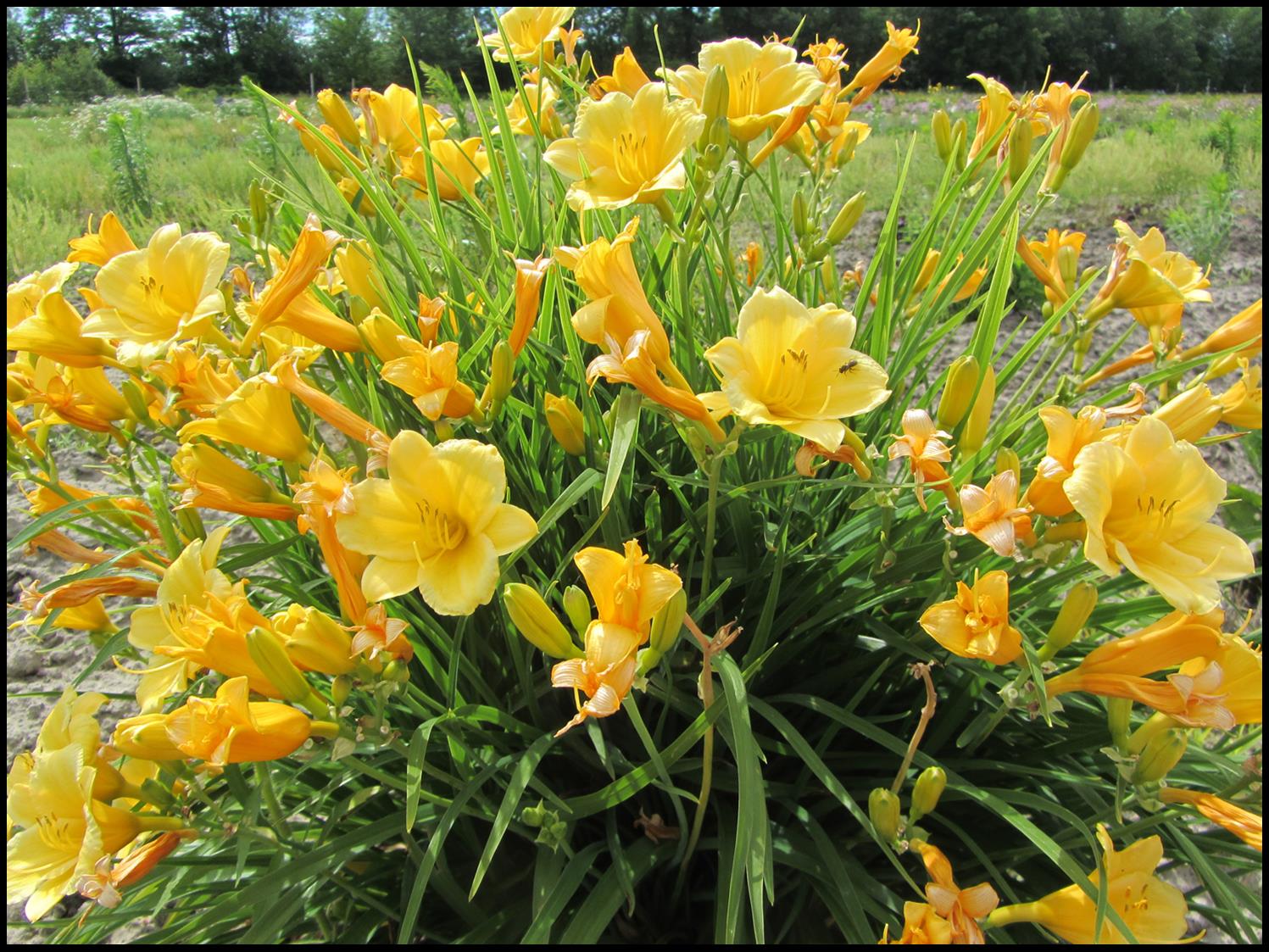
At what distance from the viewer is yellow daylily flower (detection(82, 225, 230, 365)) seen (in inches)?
41.7

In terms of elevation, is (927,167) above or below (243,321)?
below

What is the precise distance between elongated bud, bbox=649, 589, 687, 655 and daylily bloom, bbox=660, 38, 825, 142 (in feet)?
2.23

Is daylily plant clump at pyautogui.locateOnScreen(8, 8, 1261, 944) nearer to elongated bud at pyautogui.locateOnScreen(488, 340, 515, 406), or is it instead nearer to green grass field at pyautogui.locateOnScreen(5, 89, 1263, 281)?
elongated bud at pyautogui.locateOnScreen(488, 340, 515, 406)

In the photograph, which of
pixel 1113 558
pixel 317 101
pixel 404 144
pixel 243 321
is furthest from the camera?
pixel 404 144

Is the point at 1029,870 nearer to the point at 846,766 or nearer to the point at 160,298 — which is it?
the point at 846,766

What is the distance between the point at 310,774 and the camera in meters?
1.33

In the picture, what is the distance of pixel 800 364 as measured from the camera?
91 cm

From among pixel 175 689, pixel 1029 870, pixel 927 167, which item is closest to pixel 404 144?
pixel 175 689

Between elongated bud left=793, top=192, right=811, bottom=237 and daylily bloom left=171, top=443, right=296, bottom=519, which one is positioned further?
elongated bud left=793, top=192, right=811, bottom=237

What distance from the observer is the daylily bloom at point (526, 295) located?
1000 mm

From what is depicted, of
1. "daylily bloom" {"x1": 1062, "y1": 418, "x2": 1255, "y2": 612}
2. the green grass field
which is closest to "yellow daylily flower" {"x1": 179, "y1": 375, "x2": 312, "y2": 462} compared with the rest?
"daylily bloom" {"x1": 1062, "y1": 418, "x2": 1255, "y2": 612}

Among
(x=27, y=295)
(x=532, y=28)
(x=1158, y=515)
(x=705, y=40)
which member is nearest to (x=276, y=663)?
(x=27, y=295)

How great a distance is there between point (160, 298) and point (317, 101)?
577 millimetres

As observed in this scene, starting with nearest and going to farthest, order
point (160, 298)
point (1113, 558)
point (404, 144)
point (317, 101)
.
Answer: point (1113, 558) < point (160, 298) < point (317, 101) < point (404, 144)
